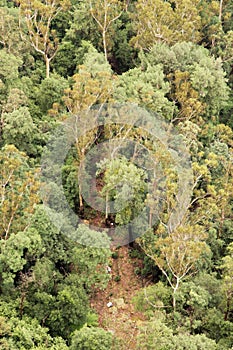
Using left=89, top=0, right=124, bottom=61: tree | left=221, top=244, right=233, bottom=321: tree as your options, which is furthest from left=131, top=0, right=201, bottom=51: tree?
left=221, top=244, right=233, bottom=321: tree

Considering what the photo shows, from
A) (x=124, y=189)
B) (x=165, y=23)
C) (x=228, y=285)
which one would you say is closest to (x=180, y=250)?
(x=228, y=285)

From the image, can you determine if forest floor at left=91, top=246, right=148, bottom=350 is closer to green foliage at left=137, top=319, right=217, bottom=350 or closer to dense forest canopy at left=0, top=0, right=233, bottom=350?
dense forest canopy at left=0, top=0, right=233, bottom=350

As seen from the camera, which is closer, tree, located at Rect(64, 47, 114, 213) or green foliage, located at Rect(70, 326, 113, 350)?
green foliage, located at Rect(70, 326, 113, 350)

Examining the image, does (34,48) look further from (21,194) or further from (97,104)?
(21,194)

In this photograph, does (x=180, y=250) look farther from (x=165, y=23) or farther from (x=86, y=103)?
(x=165, y=23)

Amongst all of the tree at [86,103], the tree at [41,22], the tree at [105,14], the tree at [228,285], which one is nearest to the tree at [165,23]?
the tree at [105,14]

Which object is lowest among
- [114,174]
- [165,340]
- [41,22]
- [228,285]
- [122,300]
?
[122,300]
